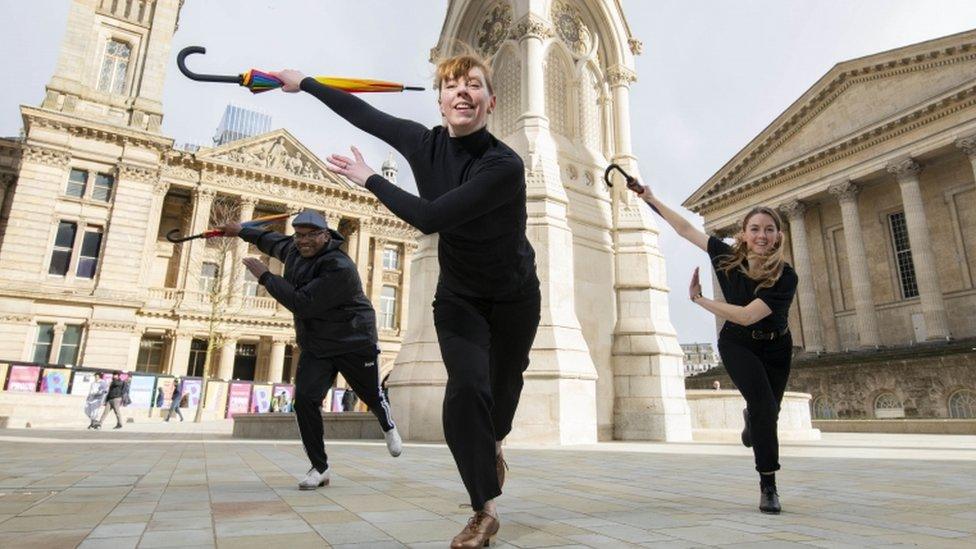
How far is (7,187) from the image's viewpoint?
35.2 meters

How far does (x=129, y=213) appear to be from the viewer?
3241cm

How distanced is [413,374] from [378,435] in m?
2.22

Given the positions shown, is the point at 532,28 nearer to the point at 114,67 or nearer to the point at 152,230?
the point at 152,230

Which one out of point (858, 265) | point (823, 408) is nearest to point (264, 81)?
point (823, 408)

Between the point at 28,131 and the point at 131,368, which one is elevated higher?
the point at 28,131

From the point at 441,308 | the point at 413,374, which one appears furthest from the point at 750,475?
the point at 413,374

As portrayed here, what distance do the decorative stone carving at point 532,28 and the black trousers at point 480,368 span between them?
9906 mm

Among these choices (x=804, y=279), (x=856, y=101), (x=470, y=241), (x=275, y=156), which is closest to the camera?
(x=470, y=241)

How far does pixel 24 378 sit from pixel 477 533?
1054 inches

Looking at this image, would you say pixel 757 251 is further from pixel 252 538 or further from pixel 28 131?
pixel 28 131

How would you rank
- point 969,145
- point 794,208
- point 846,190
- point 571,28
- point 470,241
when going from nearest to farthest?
point 470,241
point 571,28
point 969,145
point 846,190
point 794,208

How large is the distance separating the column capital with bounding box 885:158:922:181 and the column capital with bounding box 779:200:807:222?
6.07 metres

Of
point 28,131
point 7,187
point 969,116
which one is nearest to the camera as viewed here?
point 969,116

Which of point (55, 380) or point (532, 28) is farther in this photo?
point (55, 380)
